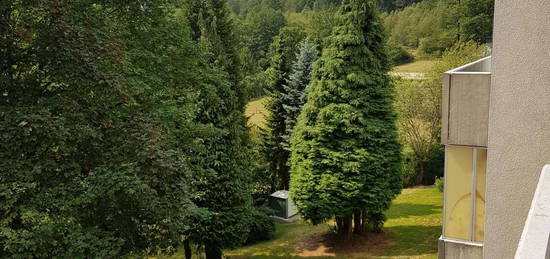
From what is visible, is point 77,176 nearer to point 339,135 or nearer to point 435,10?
point 339,135

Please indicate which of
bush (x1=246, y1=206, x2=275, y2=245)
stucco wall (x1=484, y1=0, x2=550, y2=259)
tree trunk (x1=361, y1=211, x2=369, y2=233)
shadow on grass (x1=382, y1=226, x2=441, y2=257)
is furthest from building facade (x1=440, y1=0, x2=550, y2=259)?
bush (x1=246, y1=206, x2=275, y2=245)

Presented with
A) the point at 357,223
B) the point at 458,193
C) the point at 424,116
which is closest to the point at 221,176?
the point at 357,223

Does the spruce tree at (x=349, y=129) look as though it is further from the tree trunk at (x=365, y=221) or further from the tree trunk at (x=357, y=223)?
the tree trunk at (x=357, y=223)

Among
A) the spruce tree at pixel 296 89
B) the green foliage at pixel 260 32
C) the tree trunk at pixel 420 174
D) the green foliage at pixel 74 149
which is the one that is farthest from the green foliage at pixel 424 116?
the green foliage at pixel 260 32

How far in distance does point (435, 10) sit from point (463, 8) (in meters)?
13.9

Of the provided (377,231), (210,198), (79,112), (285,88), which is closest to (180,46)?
(79,112)

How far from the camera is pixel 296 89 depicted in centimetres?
2855

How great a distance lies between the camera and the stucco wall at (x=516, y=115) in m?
5.12

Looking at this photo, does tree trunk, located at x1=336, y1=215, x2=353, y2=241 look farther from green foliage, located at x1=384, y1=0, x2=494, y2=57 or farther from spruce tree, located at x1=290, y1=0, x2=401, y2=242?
green foliage, located at x1=384, y1=0, x2=494, y2=57

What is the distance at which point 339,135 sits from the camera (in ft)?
66.0

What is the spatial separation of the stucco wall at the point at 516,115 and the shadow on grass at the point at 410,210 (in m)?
20.1

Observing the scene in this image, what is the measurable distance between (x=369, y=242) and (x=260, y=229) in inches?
197

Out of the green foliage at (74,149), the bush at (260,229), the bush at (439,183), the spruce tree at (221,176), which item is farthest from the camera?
the bush at (439,183)

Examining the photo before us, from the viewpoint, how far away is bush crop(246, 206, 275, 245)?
2227 centimetres
